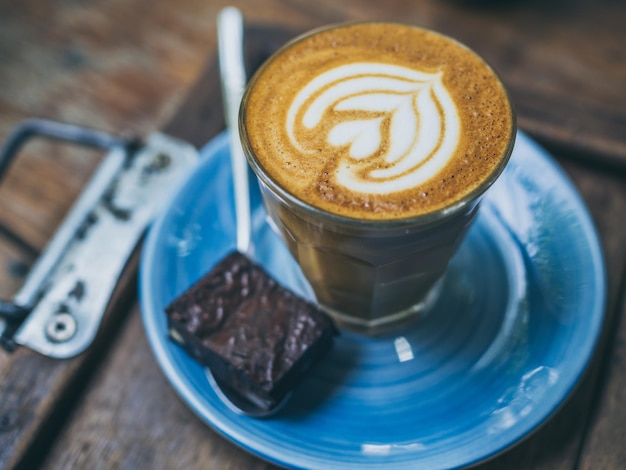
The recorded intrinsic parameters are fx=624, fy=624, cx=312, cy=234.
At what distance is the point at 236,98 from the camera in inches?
39.5

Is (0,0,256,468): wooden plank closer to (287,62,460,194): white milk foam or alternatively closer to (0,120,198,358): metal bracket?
(0,120,198,358): metal bracket

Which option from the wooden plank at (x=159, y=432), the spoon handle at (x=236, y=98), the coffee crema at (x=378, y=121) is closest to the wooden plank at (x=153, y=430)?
the wooden plank at (x=159, y=432)

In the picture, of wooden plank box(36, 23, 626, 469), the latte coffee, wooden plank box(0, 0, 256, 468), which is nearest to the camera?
the latte coffee

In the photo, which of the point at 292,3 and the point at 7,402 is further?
the point at 292,3

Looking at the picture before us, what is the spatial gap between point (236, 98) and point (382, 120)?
35 centimetres

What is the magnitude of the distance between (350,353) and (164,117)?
640 mm

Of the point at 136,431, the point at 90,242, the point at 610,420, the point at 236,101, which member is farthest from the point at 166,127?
the point at 610,420

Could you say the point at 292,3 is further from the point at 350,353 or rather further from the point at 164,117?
the point at 350,353

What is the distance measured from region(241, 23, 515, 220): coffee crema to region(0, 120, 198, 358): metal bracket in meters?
0.29

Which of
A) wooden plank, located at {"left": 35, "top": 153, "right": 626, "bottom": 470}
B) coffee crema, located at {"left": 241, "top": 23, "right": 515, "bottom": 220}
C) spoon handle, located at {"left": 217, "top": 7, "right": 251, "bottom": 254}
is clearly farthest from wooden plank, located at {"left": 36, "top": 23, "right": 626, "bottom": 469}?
coffee crema, located at {"left": 241, "top": 23, "right": 515, "bottom": 220}

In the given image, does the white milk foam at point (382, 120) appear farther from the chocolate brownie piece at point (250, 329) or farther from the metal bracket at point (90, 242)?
the metal bracket at point (90, 242)

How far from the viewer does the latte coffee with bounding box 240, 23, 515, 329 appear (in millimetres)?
665

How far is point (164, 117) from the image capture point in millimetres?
1208

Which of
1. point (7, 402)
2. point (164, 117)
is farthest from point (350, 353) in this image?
point (164, 117)
